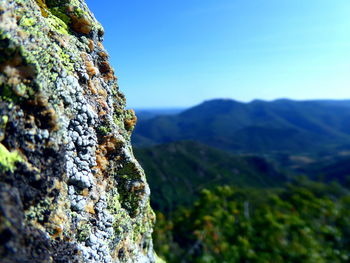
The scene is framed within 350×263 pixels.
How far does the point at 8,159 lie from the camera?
3828mm

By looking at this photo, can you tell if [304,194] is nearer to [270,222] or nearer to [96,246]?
[270,222]

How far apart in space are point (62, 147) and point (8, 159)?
0.99 m

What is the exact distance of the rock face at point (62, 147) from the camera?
13.1 ft

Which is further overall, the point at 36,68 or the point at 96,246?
the point at 96,246

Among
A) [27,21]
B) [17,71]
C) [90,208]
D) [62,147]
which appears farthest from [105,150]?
[27,21]

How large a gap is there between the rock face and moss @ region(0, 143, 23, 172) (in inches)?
0.6

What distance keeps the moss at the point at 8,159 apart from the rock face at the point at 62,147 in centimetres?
1

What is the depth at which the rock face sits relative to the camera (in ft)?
13.1

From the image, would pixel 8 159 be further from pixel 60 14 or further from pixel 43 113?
pixel 60 14

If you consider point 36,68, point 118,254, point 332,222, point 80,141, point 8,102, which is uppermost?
point 36,68

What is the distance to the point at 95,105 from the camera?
20.1ft

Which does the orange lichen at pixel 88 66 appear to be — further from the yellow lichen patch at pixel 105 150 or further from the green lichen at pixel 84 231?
the green lichen at pixel 84 231

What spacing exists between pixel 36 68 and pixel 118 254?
4.60 m

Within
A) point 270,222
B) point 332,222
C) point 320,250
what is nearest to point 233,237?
point 270,222
